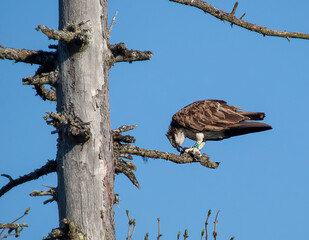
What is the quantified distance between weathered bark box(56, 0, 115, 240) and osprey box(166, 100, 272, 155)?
523cm

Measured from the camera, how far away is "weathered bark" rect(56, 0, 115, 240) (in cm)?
430

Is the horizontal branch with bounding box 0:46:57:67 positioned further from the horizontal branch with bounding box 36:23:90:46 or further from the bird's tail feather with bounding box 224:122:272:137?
the bird's tail feather with bounding box 224:122:272:137

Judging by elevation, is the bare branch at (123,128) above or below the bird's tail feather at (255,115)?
below

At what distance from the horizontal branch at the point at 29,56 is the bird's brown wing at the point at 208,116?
230 inches

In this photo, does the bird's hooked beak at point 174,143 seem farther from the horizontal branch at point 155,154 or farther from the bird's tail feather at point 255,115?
the horizontal branch at point 155,154

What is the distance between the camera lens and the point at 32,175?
4.74 m

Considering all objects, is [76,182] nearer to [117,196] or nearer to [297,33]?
[117,196]

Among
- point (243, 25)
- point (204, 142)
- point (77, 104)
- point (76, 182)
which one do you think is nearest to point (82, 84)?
point (77, 104)

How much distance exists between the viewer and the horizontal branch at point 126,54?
479cm

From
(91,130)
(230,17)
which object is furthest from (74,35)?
(230,17)

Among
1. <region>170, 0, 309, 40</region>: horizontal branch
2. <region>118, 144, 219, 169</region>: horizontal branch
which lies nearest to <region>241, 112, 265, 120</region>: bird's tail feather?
<region>118, 144, 219, 169</region>: horizontal branch

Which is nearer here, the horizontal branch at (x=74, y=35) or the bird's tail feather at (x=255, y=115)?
the horizontal branch at (x=74, y=35)

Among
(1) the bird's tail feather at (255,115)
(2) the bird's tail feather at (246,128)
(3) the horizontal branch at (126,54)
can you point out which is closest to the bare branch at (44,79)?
(3) the horizontal branch at (126,54)

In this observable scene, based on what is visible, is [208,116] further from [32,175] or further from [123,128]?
[32,175]
